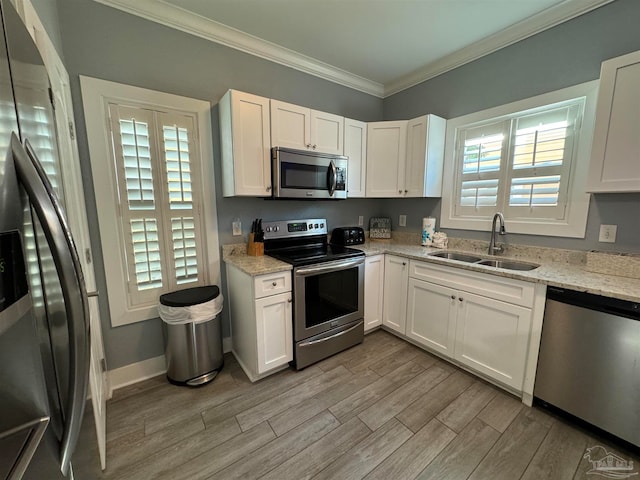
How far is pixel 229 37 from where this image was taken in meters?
2.15

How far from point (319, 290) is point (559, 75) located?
2424 mm

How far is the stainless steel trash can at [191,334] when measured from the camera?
1899mm

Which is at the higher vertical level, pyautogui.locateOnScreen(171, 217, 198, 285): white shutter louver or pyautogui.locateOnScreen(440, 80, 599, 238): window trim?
pyautogui.locateOnScreen(440, 80, 599, 238): window trim

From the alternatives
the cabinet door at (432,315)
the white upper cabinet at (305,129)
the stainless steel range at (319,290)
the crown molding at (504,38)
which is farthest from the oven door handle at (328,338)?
the crown molding at (504,38)

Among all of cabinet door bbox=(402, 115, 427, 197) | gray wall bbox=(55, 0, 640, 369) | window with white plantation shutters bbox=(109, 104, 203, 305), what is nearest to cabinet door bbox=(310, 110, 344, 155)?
gray wall bbox=(55, 0, 640, 369)

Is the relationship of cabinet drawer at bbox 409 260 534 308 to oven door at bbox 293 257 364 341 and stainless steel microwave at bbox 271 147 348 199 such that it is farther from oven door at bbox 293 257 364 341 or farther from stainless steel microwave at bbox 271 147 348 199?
stainless steel microwave at bbox 271 147 348 199

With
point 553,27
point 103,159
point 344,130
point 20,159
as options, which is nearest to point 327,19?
point 344,130

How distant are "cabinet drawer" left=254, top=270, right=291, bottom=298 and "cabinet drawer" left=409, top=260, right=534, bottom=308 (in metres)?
1.16

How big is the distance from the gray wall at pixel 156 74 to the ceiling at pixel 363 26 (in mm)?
96

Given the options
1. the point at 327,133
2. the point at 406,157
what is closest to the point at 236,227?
the point at 327,133

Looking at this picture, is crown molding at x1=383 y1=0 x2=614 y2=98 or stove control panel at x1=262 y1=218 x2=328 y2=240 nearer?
crown molding at x1=383 y1=0 x2=614 y2=98

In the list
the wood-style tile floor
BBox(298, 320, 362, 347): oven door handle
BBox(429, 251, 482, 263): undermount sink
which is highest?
BBox(429, 251, 482, 263): undermount sink

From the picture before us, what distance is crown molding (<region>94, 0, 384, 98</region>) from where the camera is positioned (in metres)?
1.82

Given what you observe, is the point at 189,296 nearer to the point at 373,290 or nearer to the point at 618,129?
the point at 373,290
